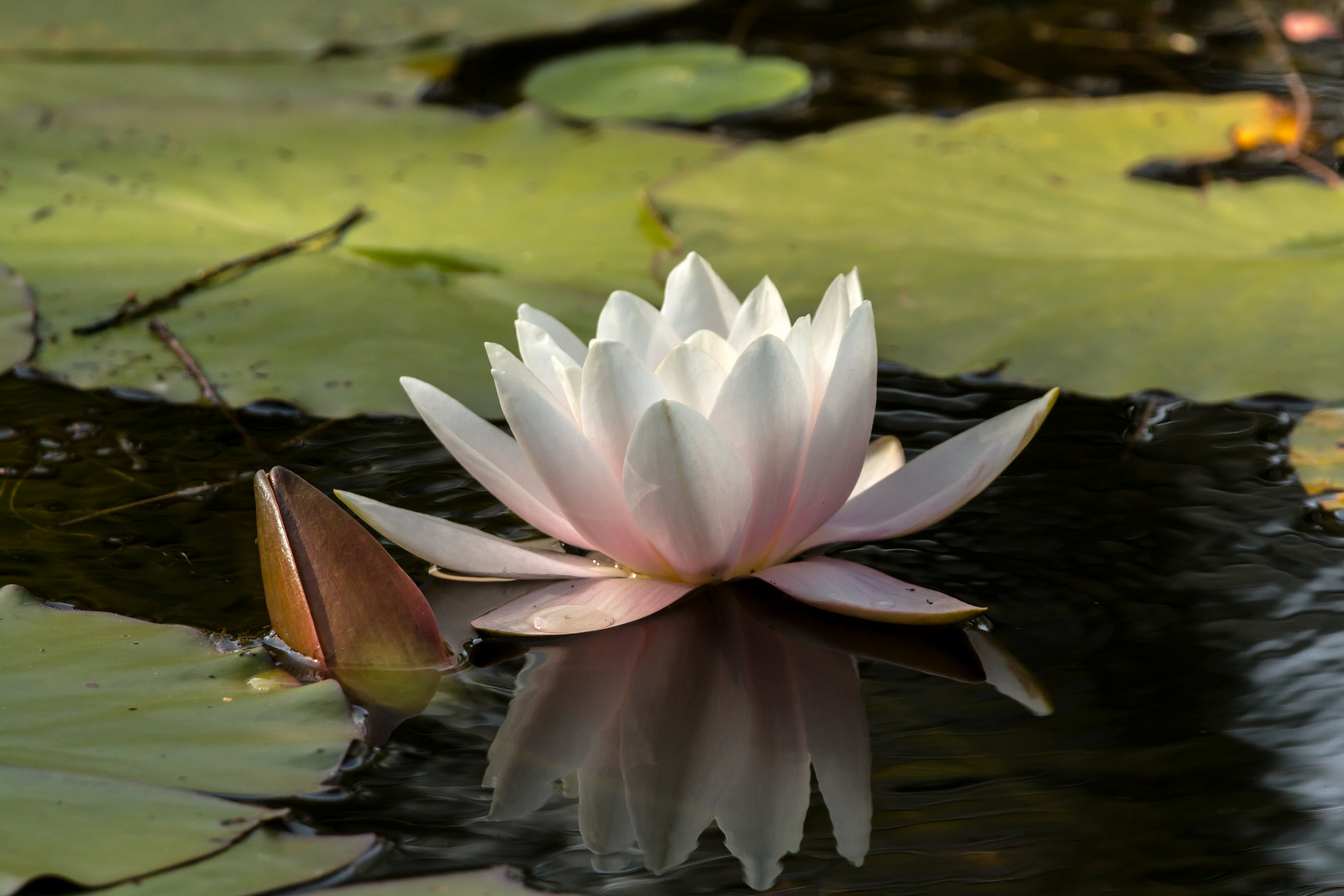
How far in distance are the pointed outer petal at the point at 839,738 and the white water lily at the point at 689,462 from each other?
7 centimetres

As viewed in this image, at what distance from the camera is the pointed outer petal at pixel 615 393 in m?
1.08

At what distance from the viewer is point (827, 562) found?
47.8 inches

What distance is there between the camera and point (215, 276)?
191 centimetres

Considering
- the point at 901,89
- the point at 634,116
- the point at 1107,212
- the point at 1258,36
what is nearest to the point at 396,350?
the point at 1107,212

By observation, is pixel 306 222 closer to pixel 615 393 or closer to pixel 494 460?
pixel 494 460

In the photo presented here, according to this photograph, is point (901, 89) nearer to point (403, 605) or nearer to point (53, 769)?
point (403, 605)

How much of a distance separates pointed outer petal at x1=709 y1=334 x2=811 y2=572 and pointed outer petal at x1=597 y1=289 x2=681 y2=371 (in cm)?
17

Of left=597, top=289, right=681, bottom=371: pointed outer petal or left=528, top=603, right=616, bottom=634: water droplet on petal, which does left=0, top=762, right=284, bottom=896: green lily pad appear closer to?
left=528, top=603, right=616, bottom=634: water droplet on petal

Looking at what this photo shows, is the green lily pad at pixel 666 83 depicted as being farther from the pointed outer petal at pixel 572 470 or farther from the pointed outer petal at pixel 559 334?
the pointed outer petal at pixel 572 470

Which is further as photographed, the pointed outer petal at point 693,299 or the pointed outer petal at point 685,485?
the pointed outer petal at point 693,299

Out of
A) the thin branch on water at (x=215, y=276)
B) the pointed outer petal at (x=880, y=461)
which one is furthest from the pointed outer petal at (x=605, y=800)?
the thin branch on water at (x=215, y=276)

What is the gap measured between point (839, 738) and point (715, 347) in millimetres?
394

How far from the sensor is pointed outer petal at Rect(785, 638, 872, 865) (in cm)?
91

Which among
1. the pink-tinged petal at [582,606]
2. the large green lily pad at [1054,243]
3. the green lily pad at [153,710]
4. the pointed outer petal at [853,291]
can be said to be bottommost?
the pink-tinged petal at [582,606]
